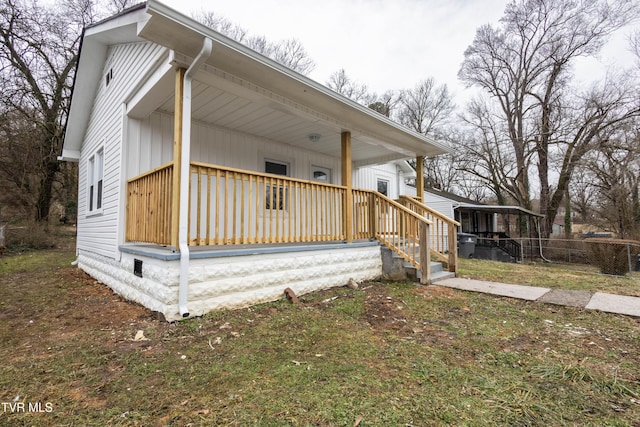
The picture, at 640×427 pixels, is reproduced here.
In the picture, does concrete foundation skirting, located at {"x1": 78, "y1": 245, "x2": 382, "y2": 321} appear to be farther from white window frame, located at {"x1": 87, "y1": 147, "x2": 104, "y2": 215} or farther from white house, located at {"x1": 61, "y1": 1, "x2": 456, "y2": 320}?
white window frame, located at {"x1": 87, "y1": 147, "x2": 104, "y2": 215}

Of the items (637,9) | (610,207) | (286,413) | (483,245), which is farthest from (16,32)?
(610,207)

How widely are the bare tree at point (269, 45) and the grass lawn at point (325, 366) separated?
58.9 feet

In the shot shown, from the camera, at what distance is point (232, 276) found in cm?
386

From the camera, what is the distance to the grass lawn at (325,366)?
6.08 ft

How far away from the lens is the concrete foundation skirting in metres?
3.54

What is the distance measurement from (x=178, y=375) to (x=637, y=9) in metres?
23.8

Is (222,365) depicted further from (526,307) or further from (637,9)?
(637,9)

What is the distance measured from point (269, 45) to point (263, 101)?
57.0ft

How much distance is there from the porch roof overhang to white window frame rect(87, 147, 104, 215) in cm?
153

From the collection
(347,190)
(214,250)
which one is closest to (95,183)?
(214,250)

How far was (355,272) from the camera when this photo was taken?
5543mm

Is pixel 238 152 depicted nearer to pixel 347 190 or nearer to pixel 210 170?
pixel 347 190

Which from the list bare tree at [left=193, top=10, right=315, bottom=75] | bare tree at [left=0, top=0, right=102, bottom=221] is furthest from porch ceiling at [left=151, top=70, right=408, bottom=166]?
bare tree at [left=193, top=10, right=315, bottom=75]

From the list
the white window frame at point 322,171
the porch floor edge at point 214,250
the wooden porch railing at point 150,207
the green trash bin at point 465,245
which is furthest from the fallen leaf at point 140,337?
the green trash bin at point 465,245
